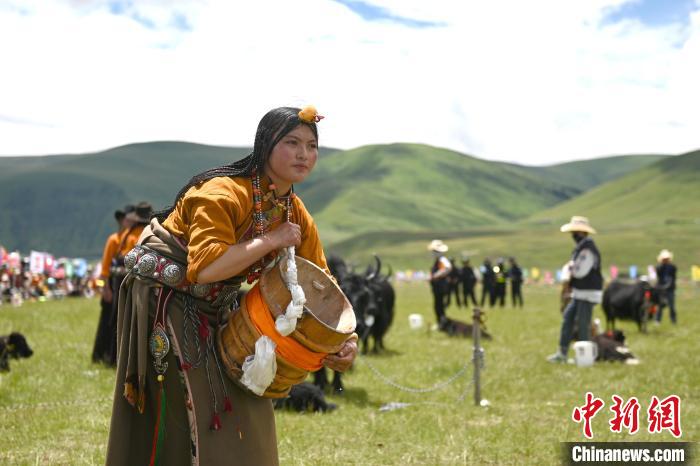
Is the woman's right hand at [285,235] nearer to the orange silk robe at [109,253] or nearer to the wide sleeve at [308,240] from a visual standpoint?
the wide sleeve at [308,240]

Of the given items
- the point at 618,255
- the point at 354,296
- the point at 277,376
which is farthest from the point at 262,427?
the point at 618,255

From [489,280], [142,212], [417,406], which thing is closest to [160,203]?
[489,280]

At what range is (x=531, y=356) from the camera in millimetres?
12727

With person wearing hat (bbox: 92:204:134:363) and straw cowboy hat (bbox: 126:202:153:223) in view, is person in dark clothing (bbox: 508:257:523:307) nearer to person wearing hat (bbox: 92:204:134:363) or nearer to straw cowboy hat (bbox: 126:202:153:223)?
person wearing hat (bbox: 92:204:134:363)

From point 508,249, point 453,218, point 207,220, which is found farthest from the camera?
point 453,218

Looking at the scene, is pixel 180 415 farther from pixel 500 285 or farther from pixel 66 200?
pixel 66 200

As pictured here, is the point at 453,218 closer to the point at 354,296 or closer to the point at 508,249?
the point at 508,249

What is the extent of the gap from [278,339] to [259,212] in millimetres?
595

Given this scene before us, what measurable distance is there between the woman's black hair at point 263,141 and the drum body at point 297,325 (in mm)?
480

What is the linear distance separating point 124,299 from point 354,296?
8359 mm

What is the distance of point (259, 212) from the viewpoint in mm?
3582

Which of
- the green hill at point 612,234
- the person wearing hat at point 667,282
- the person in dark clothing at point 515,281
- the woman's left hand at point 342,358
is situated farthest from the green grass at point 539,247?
the woman's left hand at point 342,358

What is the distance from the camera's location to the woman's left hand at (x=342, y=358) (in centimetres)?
365

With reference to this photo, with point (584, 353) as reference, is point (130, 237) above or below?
above
